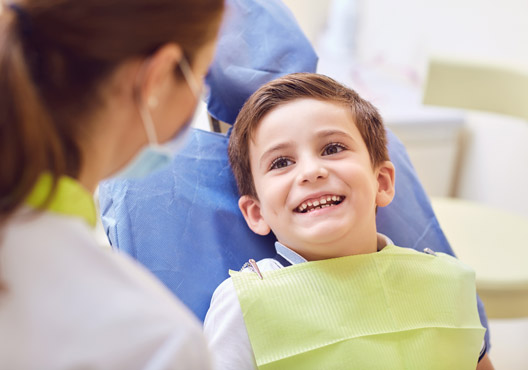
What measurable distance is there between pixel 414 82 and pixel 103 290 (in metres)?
2.81

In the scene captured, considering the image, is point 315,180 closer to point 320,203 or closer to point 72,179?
point 320,203

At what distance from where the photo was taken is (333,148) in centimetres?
127

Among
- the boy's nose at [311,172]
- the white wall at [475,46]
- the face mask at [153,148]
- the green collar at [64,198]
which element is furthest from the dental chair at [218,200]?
the white wall at [475,46]

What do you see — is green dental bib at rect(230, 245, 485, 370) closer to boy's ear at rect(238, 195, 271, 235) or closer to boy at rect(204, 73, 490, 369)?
boy at rect(204, 73, 490, 369)

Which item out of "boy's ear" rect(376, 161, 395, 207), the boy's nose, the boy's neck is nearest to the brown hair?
the boy's nose

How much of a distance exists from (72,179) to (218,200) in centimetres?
63

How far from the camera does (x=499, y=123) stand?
284 cm

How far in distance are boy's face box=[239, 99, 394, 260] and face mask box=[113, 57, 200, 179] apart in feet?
1.10

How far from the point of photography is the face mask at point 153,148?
2.72 ft


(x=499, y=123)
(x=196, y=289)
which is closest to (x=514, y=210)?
(x=499, y=123)

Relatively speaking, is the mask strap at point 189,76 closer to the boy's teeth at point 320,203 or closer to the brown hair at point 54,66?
the brown hair at point 54,66

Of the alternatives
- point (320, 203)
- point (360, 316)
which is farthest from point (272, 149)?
point (360, 316)

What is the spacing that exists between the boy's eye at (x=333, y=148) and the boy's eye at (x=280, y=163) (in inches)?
2.8

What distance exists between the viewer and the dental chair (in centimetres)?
132
